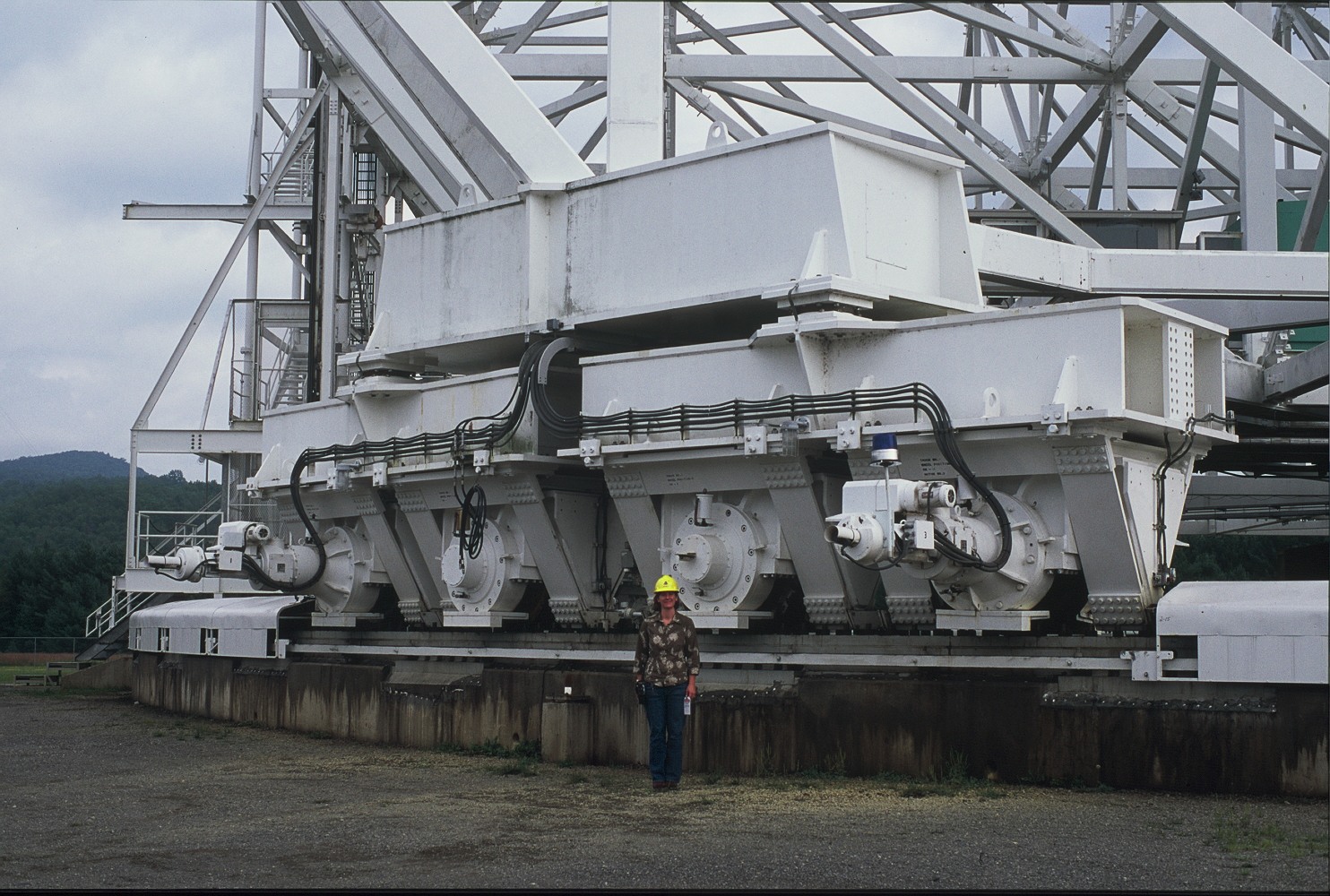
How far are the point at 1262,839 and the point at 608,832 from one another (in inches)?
151

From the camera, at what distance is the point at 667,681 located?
12.0 m

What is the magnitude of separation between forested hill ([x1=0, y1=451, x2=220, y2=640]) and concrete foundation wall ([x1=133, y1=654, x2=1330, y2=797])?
1545 cm

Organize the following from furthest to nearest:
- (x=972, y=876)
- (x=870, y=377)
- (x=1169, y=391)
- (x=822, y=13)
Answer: (x=822, y=13)
(x=870, y=377)
(x=1169, y=391)
(x=972, y=876)

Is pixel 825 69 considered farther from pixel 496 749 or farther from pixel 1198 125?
pixel 496 749

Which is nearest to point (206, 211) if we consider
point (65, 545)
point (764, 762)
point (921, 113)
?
point (921, 113)

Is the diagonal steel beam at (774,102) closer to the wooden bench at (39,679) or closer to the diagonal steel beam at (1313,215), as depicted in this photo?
the diagonal steel beam at (1313,215)

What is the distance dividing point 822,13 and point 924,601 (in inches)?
576

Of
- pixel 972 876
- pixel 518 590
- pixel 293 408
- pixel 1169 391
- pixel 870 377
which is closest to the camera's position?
pixel 972 876

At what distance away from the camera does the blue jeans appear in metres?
12.0

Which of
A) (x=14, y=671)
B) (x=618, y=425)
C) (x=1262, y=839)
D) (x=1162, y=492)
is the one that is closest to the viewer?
(x=1262, y=839)

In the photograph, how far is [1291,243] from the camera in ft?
84.5

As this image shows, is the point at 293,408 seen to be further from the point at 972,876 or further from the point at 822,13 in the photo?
the point at 972,876

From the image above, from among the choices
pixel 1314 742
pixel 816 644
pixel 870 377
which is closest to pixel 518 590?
pixel 816 644

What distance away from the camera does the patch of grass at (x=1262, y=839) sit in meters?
8.77
